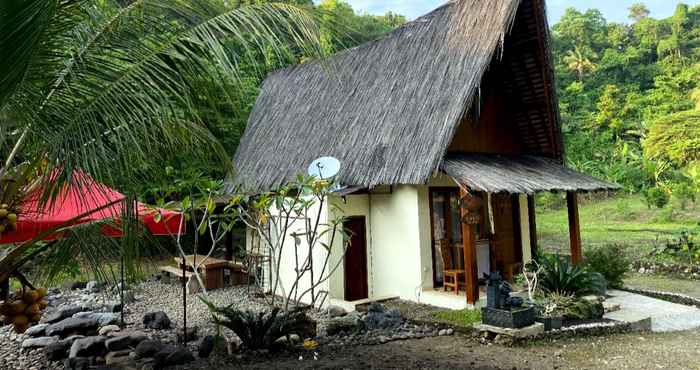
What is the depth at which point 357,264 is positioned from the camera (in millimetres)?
9273

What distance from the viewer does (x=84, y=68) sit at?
2920mm

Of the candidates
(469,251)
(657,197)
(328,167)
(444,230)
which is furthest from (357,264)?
(657,197)

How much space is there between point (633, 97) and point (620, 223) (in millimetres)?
12092

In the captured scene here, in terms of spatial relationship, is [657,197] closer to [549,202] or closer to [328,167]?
[549,202]

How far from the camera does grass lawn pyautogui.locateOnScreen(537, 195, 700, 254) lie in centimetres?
1534

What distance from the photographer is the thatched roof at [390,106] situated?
8180mm

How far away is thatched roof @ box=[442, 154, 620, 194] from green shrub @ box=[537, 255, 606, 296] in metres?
1.30

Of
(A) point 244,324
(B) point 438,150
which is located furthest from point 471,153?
(A) point 244,324

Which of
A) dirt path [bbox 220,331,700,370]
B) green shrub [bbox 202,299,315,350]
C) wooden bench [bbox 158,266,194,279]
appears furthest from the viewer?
wooden bench [bbox 158,266,194,279]

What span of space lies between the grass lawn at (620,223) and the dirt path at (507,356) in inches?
339

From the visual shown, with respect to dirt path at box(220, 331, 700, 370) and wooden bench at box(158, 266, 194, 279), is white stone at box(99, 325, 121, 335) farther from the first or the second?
wooden bench at box(158, 266, 194, 279)

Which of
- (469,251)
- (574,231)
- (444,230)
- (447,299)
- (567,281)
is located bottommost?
(447,299)

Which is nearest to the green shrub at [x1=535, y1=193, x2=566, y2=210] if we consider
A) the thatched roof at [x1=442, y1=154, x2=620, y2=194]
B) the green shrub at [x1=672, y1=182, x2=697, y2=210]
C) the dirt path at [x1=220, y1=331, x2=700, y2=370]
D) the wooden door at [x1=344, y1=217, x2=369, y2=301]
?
the green shrub at [x1=672, y1=182, x2=697, y2=210]

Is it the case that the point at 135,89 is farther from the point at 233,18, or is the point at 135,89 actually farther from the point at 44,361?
the point at 44,361
